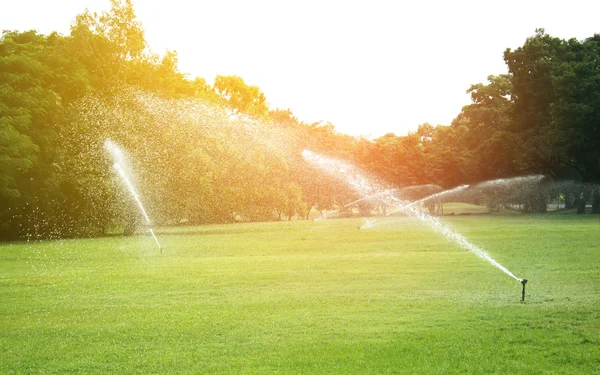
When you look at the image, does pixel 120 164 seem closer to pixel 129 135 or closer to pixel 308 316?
pixel 129 135

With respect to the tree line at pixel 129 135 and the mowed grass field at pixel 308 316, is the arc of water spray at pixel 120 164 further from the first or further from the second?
the mowed grass field at pixel 308 316

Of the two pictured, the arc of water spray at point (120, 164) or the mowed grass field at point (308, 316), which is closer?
the mowed grass field at point (308, 316)

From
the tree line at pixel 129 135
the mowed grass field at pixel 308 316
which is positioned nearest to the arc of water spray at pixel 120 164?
the tree line at pixel 129 135

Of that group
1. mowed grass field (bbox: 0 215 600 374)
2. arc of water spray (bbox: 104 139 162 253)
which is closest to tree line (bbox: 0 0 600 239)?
arc of water spray (bbox: 104 139 162 253)

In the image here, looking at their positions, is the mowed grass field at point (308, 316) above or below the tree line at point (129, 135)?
below

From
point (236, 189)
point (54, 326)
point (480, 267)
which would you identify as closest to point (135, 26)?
point (236, 189)

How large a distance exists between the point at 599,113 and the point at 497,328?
58231 millimetres

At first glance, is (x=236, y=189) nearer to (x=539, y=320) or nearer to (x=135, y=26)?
(x=135, y=26)

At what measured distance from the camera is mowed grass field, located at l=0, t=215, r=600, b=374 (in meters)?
10.5

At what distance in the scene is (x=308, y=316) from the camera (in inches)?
552

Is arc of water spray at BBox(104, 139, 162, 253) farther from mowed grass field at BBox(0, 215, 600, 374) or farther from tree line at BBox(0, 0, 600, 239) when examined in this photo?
mowed grass field at BBox(0, 215, 600, 374)

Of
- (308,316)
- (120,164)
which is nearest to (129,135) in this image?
(120,164)

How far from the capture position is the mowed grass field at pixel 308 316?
34.6ft

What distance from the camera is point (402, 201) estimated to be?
86500 mm
